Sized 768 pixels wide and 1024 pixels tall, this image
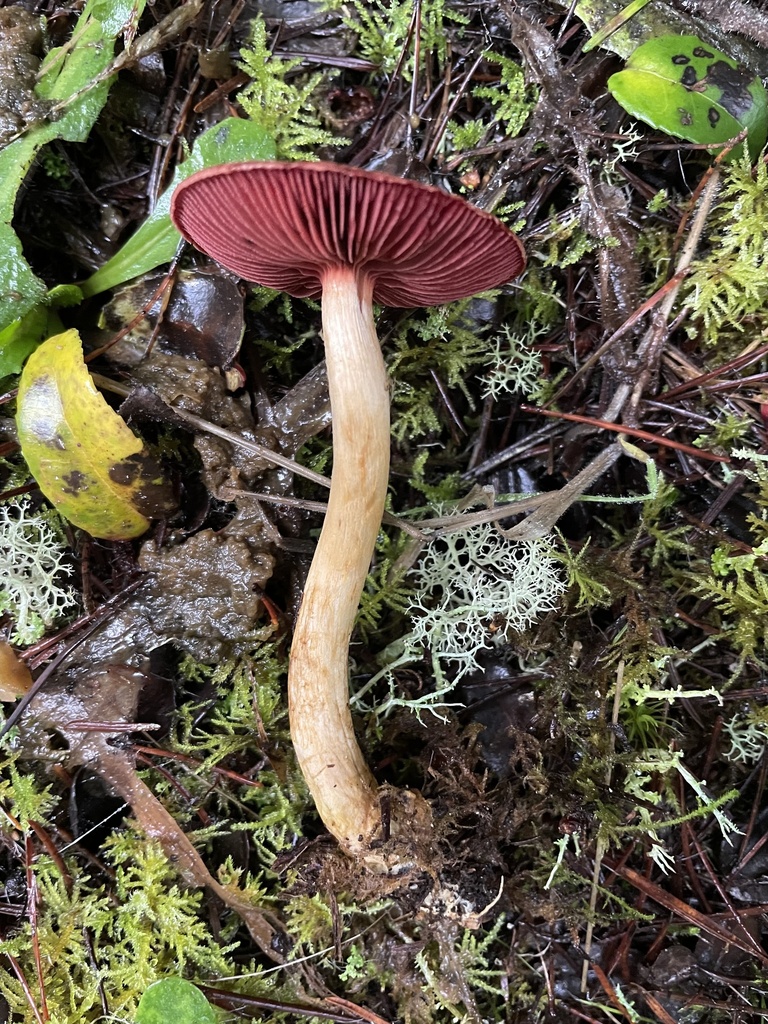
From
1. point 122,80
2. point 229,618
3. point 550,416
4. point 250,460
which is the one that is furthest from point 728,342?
point 122,80

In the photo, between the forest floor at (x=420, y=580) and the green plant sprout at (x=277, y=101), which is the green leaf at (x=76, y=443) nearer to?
the forest floor at (x=420, y=580)

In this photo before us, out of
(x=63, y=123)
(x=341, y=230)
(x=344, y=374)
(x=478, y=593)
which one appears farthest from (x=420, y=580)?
(x=63, y=123)

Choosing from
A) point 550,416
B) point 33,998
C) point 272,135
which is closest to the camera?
point 33,998

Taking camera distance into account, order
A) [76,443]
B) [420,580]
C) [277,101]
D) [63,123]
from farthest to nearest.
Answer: [420,580] < [277,101] < [63,123] < [76,443]

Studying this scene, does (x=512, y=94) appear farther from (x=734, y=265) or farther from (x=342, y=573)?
(x=342, y=573)

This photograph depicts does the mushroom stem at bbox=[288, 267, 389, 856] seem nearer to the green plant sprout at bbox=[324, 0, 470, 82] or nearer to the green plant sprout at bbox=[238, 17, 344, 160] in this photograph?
the green plant sprout at bbox=[238, 17, 344, 160]

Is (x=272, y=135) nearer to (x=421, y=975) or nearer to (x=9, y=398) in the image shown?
(x=9, y=398)

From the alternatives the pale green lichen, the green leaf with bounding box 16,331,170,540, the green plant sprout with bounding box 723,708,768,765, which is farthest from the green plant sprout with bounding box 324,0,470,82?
the green plant sprout with bounding box 723,708,768,765
